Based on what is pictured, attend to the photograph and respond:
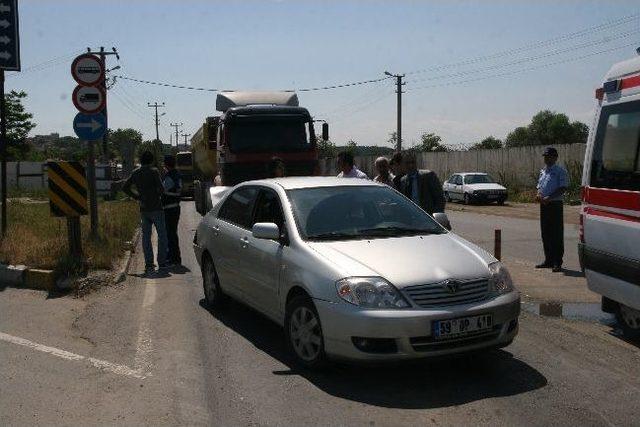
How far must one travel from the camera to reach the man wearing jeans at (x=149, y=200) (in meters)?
10.2

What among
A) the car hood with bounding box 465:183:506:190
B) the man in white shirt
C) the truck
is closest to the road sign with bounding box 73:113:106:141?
the man in white shirt

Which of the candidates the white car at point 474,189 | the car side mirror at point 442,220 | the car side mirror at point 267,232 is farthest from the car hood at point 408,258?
the white car at point 474,189

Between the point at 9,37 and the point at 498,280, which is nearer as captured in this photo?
the point at 498,280

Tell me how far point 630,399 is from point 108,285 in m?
6.57

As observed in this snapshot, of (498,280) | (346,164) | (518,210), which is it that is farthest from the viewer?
(518,210)

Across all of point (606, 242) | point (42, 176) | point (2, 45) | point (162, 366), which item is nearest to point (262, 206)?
point (162, 366)

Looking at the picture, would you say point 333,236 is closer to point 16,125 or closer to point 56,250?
point 56,250

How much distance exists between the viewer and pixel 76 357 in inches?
229

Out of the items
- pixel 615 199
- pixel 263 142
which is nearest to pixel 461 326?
pixel 615 199

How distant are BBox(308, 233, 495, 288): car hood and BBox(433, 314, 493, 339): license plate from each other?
31cm

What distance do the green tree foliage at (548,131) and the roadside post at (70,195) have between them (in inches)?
3759

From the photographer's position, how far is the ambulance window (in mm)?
5727

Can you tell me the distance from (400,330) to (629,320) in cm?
266

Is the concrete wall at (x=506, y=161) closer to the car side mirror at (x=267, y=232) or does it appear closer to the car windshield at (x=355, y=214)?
the car windshield at (x=355, y=214)
